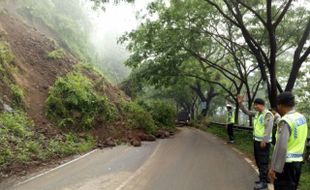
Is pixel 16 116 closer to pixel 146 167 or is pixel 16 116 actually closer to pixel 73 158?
pixel 73 158

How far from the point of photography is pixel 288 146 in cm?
572

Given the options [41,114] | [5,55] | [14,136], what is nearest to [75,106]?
[41,114]

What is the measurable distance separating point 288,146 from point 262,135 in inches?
129

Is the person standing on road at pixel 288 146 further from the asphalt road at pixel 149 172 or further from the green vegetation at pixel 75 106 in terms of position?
the green vegetation at pixel 75 106

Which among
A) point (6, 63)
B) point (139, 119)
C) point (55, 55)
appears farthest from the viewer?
Result: point (55, 55)

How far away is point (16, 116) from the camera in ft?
44.5

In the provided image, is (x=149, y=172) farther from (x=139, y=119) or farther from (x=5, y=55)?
(x=5, y=55)

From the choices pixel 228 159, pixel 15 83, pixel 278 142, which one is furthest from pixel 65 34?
pixel 278 142

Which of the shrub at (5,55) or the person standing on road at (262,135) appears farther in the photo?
the shrub at (5,55)

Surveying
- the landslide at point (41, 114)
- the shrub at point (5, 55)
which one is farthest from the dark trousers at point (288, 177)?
the shrub at point (5, 55)

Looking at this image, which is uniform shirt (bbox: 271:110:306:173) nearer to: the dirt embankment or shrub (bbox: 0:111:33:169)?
shrub (bbox: 0:111:33:169)

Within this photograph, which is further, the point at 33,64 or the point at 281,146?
the point at 33,64

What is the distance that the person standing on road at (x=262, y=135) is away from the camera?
876 centimetres

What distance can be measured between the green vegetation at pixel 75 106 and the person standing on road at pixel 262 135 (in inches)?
346
